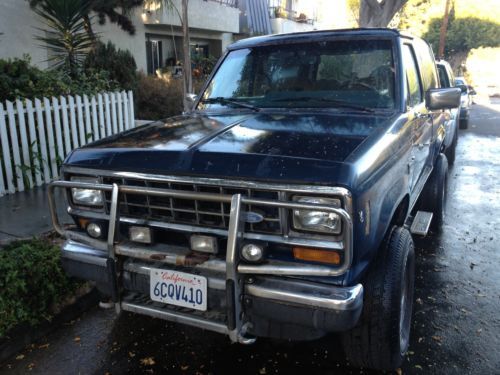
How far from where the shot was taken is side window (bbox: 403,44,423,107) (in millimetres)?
3672

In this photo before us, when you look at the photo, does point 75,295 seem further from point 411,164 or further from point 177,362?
point 411,164

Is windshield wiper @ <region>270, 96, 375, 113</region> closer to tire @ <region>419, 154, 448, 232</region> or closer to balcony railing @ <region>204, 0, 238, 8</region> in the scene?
tire @ <region>419, 154, 448, 232</region>

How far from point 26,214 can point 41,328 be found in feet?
7.04

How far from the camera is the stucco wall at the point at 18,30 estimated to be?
33.3ft

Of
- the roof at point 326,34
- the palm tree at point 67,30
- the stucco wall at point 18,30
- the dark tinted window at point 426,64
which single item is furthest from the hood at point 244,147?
the stucco wall at point 18,30

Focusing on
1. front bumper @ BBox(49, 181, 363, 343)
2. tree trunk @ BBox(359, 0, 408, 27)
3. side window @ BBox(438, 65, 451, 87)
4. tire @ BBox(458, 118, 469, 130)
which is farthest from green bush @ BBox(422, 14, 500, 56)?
front bumper @ BBox(49, 181, 363, 343)

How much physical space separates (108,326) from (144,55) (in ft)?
42.6

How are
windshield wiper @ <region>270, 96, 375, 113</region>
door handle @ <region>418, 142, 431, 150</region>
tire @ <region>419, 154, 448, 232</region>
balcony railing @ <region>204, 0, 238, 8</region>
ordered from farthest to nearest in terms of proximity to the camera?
1. balcony railing @ <region>204, 0, 238, 8</region>
2. tire @ <region>419, 154, 448, 232</region>
3. door handle @ <region>418, 142, 431, 150</region>
4. windshield wiper @ <region>270, 96, 375, 113</region>

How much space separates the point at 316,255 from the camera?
2309mm

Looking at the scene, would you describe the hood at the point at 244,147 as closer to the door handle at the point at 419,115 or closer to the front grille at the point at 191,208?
the front grille at the point at 191,208

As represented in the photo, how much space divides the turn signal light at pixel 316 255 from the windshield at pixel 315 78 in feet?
4.72

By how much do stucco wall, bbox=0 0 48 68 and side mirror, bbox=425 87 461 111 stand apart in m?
8.88

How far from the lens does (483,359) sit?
9.81 feet

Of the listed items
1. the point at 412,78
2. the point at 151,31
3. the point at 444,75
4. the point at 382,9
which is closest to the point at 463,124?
the point at 382,9
